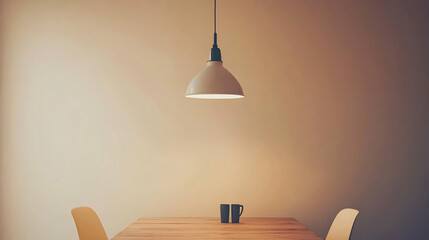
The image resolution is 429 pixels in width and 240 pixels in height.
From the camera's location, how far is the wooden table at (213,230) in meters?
2.54

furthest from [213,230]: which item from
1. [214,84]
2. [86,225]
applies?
[214,84]

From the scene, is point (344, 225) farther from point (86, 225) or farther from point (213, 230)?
point (86, 225)

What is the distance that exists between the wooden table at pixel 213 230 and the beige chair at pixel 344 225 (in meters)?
0.18

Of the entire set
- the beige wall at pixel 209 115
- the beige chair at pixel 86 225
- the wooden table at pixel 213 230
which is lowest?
the wooden table at pixel 213 230

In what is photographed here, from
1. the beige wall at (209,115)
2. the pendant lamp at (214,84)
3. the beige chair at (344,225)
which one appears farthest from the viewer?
the beige wall at (209,115)

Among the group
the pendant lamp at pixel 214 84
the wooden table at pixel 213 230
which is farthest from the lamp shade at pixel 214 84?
the wooden table at pixel 213 230

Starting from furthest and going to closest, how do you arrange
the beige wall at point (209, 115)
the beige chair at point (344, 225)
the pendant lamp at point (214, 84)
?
the beige wall at point (209, 115) < the beige chair at point (344, 225) < the pendant lamp at point (214, 84)

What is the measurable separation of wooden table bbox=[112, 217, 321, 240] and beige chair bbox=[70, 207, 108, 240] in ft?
0.60

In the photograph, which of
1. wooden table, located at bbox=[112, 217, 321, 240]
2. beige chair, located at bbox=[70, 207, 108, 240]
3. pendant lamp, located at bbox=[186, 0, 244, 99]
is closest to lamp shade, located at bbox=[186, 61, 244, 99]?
pendant lamp, located at bbox=[186, 0, 244, 99]

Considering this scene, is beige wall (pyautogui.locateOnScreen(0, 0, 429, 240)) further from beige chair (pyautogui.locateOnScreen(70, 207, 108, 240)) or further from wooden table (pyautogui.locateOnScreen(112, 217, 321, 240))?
beige chair (pyautogui.locateOnScreen(70, 207, 108, 240))

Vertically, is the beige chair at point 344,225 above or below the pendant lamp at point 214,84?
below

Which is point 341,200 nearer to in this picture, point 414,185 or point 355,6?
point 414,185

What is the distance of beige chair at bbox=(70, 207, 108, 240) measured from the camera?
256cm

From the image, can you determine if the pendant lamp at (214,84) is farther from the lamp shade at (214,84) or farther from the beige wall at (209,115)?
the beige wall at (209,115)
